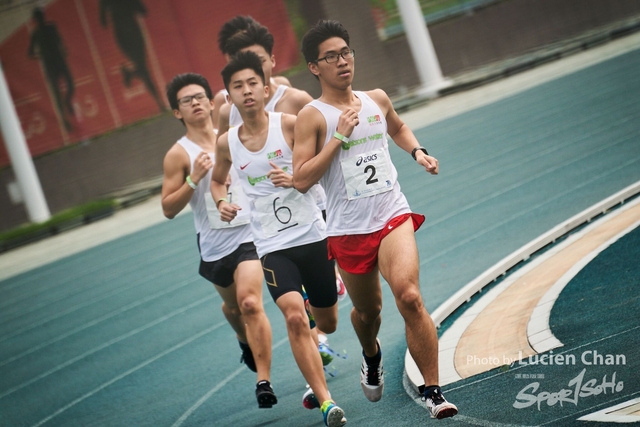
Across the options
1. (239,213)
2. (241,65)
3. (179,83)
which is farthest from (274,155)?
(179,83)

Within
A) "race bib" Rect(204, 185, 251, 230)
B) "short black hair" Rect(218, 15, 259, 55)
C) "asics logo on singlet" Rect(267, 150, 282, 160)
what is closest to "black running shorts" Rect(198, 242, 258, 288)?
"race bib" Rect(204, 185, 251, 230)

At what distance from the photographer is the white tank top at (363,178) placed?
14.9 ft

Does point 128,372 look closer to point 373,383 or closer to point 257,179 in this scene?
point 257,179

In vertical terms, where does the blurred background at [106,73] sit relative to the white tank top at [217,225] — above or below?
above

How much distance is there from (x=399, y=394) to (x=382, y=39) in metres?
26.1

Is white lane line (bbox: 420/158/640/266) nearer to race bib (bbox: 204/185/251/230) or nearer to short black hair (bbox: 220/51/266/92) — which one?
race bib (bbox: 204/185/251/230)

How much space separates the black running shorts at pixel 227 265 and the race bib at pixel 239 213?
16cm

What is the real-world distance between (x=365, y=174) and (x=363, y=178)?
24 millimetres

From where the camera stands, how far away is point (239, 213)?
5867 millimetres

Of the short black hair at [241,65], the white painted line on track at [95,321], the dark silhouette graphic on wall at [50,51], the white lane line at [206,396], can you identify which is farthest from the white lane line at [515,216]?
the dark silhouette graphic on wall at [50,51]

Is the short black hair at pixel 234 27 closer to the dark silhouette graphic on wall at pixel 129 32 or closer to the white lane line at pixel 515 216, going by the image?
the white lane line at pixel 515 216

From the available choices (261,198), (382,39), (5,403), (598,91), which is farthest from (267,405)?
(382,39)

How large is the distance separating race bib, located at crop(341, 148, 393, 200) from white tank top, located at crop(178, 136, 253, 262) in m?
1.46

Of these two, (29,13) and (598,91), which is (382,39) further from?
(598,91)
